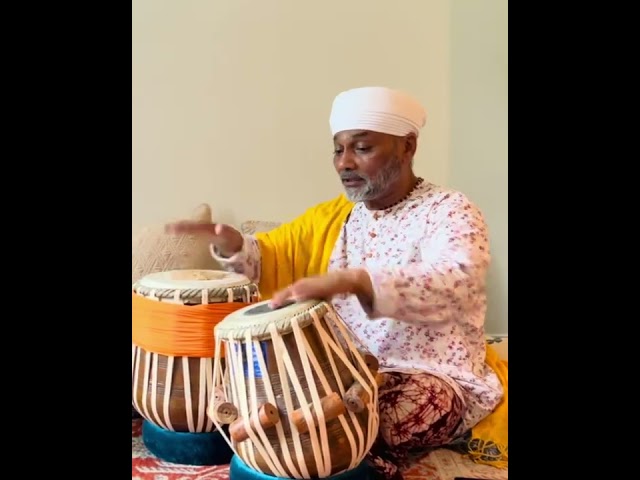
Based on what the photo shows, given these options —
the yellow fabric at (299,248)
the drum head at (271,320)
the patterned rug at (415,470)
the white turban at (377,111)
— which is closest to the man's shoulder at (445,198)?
the white turban at (377,111)

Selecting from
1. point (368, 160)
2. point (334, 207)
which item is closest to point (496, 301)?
point (334, 207)

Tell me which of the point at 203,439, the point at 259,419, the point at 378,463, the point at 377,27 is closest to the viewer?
the point at 259,419

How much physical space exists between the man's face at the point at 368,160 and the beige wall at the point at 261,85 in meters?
0.59

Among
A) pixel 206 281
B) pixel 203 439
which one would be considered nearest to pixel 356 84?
pixel 206 281

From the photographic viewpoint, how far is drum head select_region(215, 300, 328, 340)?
1.04 metres

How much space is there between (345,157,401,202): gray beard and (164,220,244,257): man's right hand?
0.32 m

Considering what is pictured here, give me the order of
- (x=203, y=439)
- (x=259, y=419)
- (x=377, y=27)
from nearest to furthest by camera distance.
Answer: (x=259, y=419), (x=203, y=439), (x=377, y=27)

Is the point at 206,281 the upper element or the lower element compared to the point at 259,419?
upper

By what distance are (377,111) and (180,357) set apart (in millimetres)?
722

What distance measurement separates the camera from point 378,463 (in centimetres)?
123

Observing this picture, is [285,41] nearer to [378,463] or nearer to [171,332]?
[171,332]

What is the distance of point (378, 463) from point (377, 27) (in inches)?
54.2

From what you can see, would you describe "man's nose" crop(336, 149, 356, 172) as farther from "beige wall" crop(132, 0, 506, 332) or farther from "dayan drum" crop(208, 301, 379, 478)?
"beige wall" crop(132, 0, 506, 332)

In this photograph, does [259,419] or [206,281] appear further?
[206,281]
